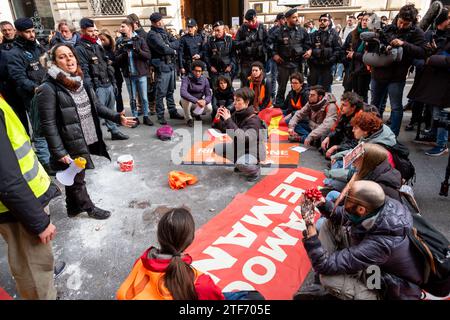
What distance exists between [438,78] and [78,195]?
456 cm

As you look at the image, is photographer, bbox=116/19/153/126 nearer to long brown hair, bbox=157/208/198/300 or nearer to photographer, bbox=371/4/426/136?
photographer, bbox=371/4/426/136

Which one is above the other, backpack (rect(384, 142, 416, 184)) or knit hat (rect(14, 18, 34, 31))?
knit hat (rect(14, 18, 34, 31))

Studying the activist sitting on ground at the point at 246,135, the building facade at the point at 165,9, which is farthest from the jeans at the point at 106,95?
the building facade at the point at 165,9

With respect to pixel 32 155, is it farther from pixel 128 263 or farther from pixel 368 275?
pixel 368 275

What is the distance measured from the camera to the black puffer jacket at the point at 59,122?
2.78m

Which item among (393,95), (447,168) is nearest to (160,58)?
(393,95)

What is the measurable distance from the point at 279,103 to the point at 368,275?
5.39 m

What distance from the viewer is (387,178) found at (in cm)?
258

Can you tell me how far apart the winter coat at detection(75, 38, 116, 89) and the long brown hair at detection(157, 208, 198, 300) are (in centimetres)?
407

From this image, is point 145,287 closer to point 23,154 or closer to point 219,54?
point 23,154

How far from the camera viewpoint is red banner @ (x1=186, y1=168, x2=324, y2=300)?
2.54 meters

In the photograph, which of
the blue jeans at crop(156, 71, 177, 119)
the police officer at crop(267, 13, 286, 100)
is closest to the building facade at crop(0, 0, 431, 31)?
the police officer at crop(267, 13, 286, 100)

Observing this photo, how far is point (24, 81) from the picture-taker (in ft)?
14.0

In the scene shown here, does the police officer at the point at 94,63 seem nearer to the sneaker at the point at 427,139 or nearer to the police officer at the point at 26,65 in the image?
the police officer at the point at 26,65
